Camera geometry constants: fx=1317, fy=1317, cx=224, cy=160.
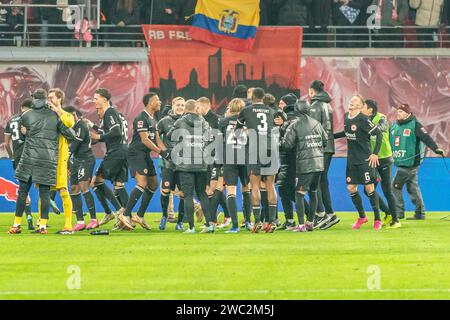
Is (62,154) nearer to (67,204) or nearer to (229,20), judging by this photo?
(67,204)

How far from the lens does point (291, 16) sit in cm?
3206

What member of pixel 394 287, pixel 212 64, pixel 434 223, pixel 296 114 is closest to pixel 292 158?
pixel 296 114

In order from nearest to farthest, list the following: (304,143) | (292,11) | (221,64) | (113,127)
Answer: (304,143) < (113,127) < (221,64) < (292,11)

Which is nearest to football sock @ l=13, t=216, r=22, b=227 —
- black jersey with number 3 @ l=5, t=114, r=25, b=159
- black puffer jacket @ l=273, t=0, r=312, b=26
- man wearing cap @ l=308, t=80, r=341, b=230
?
black jersey with number 3 @ l=5, t=114, r=25, b=159

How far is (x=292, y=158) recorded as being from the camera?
21.5 meters

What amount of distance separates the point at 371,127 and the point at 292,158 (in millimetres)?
1384

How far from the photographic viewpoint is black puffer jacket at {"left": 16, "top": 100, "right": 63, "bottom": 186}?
20.1 m

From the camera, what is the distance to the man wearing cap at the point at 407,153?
2511 centimetres

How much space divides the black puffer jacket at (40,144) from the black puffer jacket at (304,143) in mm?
3633

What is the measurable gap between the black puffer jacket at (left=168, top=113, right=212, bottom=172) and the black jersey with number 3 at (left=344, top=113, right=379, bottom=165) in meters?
2.41

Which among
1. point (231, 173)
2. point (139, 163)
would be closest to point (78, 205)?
point (139, 163)

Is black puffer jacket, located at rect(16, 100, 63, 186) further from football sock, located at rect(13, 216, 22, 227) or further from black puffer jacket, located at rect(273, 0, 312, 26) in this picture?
black puffer jacket, located at rect(273, 0, 312, 26)

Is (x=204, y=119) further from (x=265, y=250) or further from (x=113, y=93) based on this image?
(x=113, y=93)

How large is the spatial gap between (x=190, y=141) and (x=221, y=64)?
11.5m
